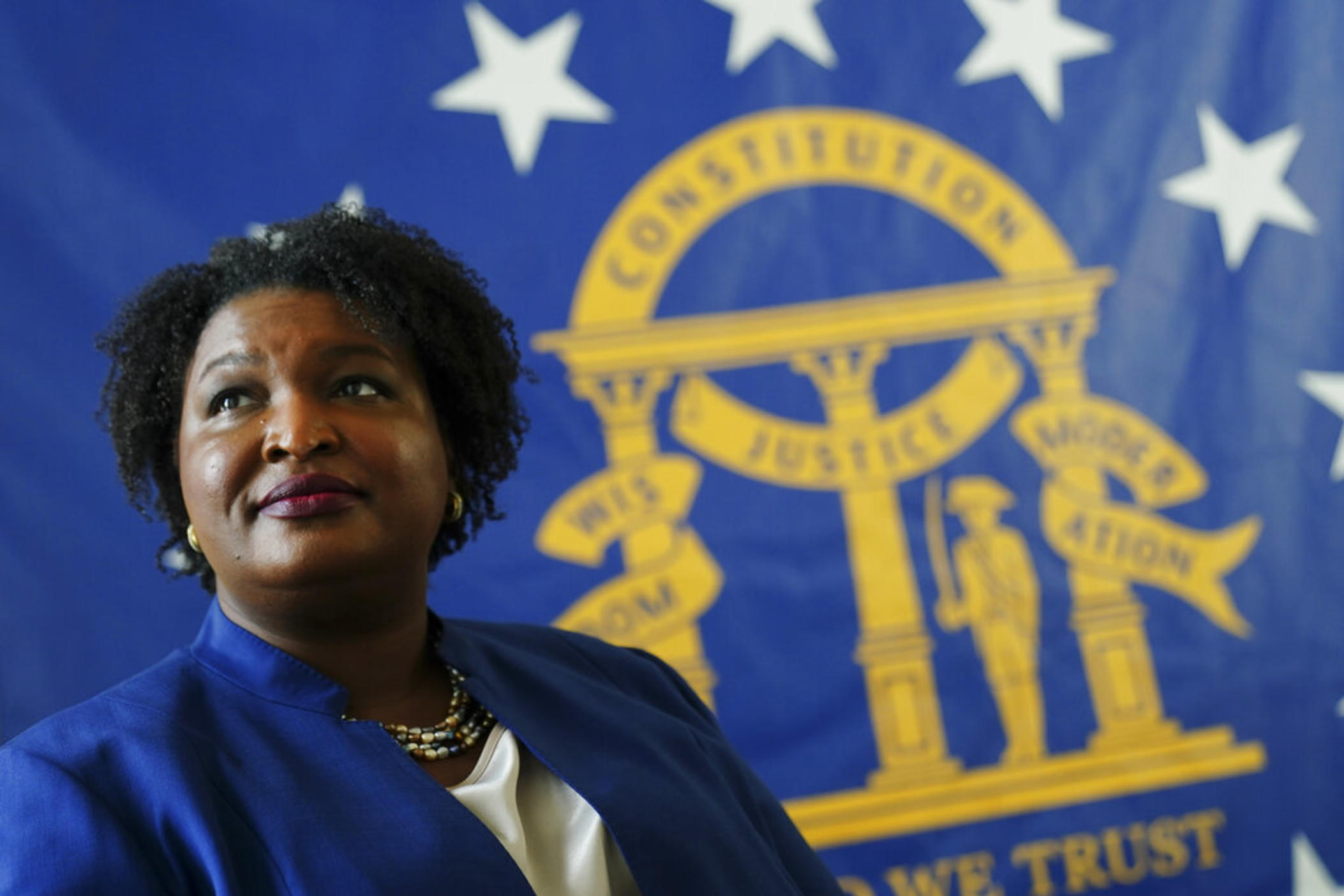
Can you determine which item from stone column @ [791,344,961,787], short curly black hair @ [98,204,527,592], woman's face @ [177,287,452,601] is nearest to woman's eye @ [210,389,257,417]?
woman's face @ [177,287,452,601]

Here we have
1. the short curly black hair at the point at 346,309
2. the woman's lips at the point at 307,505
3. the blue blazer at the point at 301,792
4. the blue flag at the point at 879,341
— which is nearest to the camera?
the blue blazer at the point at 301,792

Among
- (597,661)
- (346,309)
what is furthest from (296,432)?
(597,661)

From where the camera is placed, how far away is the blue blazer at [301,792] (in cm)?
84

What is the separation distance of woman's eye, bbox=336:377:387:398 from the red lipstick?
0.09 meters

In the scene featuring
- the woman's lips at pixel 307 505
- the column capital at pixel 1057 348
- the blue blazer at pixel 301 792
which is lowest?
the blue blazer at pixel 301 792

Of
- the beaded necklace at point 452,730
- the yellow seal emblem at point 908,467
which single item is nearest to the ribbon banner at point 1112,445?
the yellow seal emblem at point 908,467

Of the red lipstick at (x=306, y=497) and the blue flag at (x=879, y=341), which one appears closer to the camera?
the red lipstick at (x=306, y=497)

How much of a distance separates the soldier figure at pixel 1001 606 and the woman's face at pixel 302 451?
103 cm

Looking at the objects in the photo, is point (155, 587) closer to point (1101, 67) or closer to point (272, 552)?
point (272, 552)

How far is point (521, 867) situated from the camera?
98 cm

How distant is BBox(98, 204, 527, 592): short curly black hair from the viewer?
3.75ft

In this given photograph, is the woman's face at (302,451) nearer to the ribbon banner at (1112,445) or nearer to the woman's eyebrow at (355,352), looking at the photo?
the woman's eyebrow at (355,352)

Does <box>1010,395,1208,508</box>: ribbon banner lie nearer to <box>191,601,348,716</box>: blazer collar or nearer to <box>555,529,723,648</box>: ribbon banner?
<box>555,529,723,648</box>: ribbon banner

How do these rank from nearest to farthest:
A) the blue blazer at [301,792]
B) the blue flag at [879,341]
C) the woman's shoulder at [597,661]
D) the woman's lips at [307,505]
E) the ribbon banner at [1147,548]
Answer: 1. the blue blazer at [301,792]
2. the woman's lips at [307,505]
3. the woman's shoulder at [597,661]
4. the blue flag at [879,341]
5. the ribbon banner at [1147,548]
